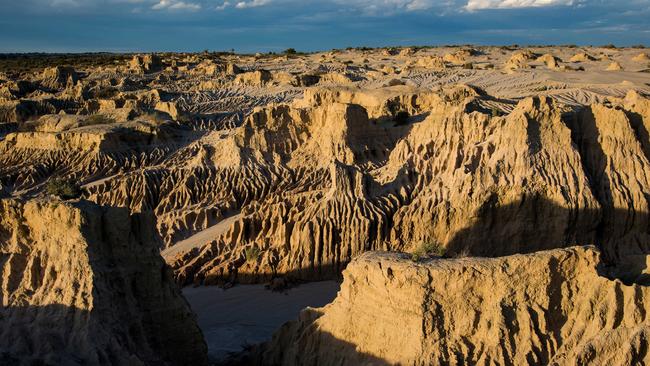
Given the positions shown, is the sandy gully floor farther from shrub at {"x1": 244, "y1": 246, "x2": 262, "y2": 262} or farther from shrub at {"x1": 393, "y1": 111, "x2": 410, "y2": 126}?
shrub at {"x1": 393, "y1": 111, "x2": 410, "y2": 126}

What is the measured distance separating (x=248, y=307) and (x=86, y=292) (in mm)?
7089

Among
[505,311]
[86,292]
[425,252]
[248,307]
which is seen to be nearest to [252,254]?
[248,307]

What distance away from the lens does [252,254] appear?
1819 centimetres

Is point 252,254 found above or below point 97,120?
below

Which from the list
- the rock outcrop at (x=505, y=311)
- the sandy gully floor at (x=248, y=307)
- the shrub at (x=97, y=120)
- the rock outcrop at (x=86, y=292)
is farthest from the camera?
the shrub at (x=97, y=120)

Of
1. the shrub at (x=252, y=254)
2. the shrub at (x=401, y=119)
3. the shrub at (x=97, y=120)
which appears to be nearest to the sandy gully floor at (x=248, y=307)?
the shrub at (x=252, y=254)

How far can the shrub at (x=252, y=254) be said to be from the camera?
59.5 feet

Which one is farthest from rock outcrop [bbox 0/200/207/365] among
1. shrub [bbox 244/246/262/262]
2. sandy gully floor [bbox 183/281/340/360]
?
shrub [bbox 244/246/262/262]

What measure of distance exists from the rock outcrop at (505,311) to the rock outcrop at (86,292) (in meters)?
3.32

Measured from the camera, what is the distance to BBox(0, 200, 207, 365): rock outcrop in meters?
9.49

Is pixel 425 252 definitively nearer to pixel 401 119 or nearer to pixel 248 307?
pixel 248 307

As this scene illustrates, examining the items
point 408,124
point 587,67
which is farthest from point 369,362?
point 587,67

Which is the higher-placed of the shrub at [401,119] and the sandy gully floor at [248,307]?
the shrub at [401,119]

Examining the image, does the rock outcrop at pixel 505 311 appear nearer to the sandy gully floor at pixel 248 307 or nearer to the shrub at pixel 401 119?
the sandy gully floor at pixel 248 307
